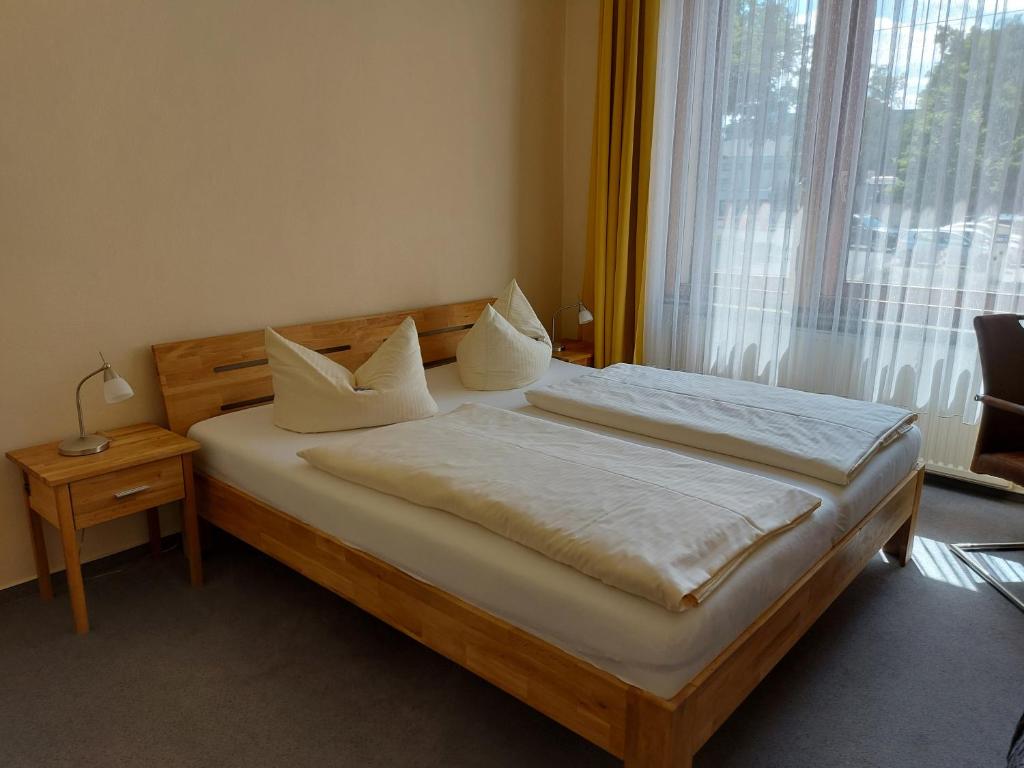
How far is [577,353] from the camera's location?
438 centimetres

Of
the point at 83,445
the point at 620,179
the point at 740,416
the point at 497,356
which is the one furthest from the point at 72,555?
the point at 620,179

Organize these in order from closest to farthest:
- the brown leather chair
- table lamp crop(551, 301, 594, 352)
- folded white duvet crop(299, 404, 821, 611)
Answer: folded white duvet crop(299, 404, 821, 611), the brown leather chair, table lamp crop(551, 301, 594, 352)

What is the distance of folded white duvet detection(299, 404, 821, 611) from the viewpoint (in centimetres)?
173

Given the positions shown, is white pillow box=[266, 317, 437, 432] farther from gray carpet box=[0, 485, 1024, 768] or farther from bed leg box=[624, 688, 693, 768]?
bed leg box=[624, 688, 693, 768]

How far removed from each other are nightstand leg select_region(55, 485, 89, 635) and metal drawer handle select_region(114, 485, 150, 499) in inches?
6.0

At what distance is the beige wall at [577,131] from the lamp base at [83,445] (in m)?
2.92

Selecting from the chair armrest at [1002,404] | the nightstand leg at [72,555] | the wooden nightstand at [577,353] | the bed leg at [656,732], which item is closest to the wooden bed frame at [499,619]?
the bed leg at [656,732]

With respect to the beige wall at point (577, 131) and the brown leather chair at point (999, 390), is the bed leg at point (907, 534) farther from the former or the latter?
the beige wall at point (577, 131)

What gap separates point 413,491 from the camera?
2.15 m

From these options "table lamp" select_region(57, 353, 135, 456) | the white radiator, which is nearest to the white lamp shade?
"table lamp" select_region(57, 353, 135, 456)

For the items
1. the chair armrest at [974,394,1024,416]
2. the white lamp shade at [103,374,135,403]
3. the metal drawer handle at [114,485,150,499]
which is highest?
the white lamp shade at [103,374,135,403]

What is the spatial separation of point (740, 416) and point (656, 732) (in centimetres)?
149

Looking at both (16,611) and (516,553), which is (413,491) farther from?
(16,611)

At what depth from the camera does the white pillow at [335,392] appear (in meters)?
2.83
